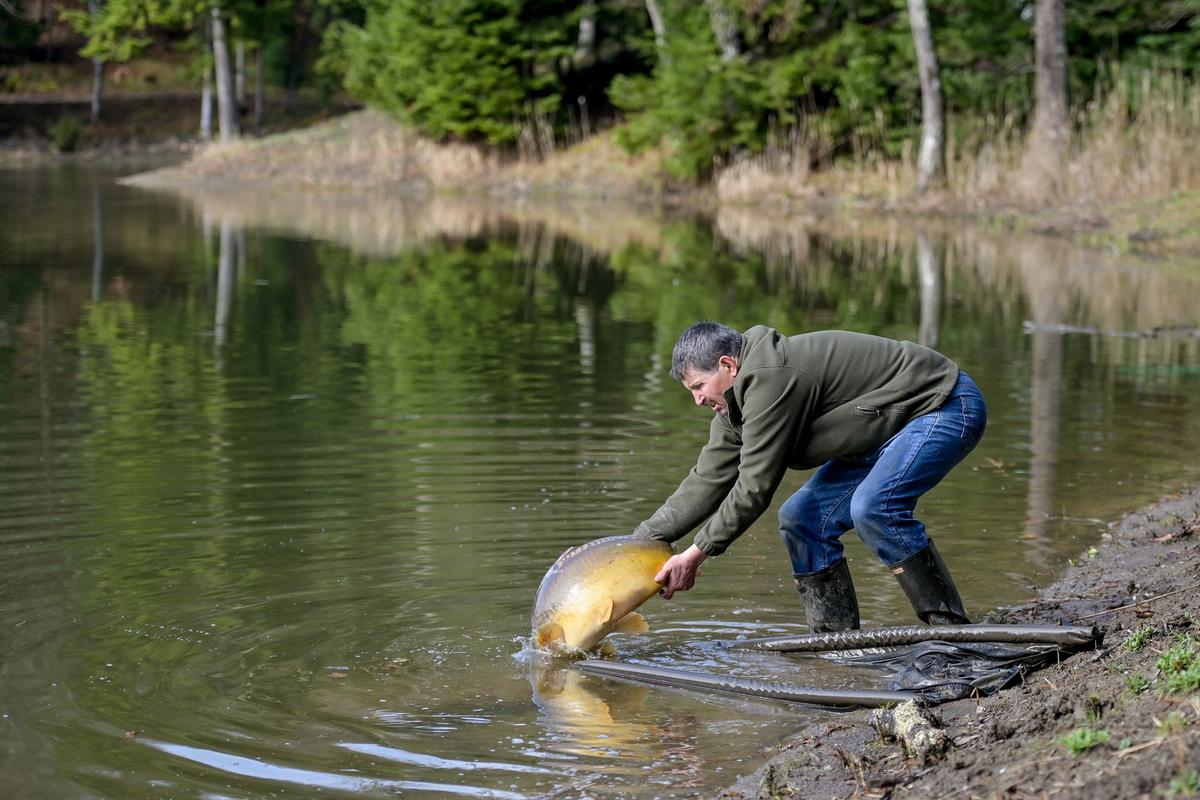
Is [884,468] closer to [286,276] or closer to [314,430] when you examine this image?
[314,430]

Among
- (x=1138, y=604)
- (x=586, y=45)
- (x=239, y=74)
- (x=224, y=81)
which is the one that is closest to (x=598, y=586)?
(x=1138, y=604)

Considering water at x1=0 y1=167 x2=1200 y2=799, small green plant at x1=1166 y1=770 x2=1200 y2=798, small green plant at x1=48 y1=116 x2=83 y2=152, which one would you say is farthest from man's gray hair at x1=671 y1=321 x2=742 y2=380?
small green plant at x1=48 y1=116 x2=83 y2=152

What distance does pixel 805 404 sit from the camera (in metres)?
5.72

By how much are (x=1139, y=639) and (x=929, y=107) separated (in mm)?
24926

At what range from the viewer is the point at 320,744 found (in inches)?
214

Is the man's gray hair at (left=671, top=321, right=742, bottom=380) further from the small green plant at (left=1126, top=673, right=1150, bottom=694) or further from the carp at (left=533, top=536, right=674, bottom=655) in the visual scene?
the small green plant at (left=1126, top=673, right=1150, bottom=694)

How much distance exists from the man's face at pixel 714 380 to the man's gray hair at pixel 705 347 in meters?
0.02

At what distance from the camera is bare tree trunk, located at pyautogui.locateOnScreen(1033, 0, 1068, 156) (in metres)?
26.0

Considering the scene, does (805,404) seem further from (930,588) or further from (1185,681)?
(1185,681)

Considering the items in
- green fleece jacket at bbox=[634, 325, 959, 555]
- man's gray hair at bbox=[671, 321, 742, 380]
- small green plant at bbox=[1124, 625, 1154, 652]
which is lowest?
small green plant at bbox=[1124, 625, 1154, 652]

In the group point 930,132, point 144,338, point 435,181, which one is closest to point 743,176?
point 930,132

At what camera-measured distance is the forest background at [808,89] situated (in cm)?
2603

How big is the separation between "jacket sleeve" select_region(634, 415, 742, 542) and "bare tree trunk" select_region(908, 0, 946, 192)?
24.0m

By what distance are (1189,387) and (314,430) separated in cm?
699
